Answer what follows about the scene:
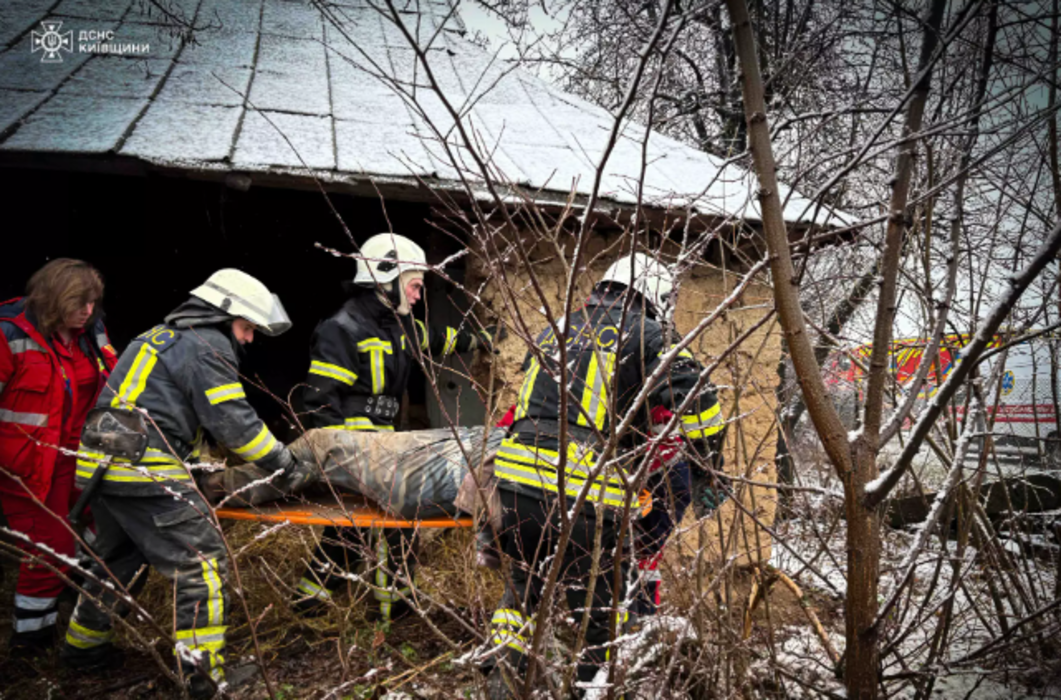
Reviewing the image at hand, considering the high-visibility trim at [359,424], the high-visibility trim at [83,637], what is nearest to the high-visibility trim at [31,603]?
the high-visibility trim at [83,637]

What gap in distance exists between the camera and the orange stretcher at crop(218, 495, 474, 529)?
275 cm

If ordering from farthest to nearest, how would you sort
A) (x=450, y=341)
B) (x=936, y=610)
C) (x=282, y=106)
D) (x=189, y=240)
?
(x=189, y=240), (x=282, y=106), (x=450, y=341), (x=936, y=610)

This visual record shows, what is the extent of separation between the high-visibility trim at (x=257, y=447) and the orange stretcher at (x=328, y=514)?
238 mm

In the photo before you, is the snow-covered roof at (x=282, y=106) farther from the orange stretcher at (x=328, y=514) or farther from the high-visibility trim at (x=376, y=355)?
the orange stretcher at (x=328, y=514)

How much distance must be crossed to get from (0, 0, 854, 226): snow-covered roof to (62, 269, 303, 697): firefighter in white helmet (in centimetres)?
92

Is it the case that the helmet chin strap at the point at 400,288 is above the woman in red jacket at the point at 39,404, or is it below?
above

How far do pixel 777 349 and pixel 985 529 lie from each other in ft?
7.15

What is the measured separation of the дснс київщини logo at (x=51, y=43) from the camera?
4409mm

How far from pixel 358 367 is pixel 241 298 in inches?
27.9

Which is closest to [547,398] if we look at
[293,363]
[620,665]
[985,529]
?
[620,665]

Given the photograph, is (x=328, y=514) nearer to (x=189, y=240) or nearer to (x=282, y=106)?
(x=282, y=106)

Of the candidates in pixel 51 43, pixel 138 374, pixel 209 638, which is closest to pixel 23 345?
pixel 138 374

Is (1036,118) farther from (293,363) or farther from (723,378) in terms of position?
(293,363)

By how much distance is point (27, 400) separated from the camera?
3025 millimetres
